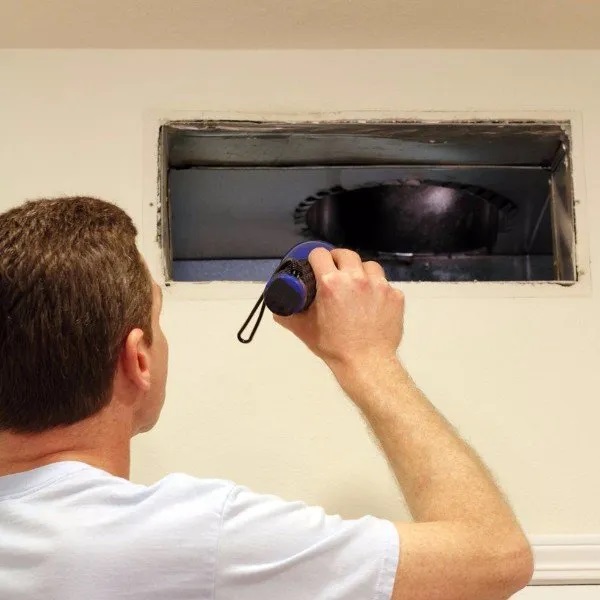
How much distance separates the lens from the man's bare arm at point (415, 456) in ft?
2.15

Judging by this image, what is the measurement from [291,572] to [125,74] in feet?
3.30

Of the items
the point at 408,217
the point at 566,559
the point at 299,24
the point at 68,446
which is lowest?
the point at 566,559

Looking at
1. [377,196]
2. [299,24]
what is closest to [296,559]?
[299,24]

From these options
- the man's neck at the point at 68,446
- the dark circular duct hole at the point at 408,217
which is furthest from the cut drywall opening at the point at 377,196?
the man's neck at the point at 68,446

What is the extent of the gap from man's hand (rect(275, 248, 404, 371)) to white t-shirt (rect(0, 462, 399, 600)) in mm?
213

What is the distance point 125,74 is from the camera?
132 centimetres

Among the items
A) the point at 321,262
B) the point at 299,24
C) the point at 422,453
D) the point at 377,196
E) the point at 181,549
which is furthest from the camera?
the point at 377,196

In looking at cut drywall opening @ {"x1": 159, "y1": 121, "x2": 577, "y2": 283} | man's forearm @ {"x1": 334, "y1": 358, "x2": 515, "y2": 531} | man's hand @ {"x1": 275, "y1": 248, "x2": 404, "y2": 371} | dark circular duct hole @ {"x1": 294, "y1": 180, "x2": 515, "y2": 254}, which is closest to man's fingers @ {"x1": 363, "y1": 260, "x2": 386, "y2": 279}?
man's hand @ {"x1": 275, "y1": 248, "x2": 404, "y2": 371}

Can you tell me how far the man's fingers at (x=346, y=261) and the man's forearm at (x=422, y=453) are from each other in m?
0.12

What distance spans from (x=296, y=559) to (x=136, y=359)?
267mm

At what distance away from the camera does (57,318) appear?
699mm

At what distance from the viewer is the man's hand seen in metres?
0.82

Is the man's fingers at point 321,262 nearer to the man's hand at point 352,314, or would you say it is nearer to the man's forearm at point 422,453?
the man's hand at point 352,314

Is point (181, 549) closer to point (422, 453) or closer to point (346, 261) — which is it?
point (422, 453)
